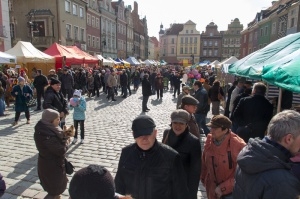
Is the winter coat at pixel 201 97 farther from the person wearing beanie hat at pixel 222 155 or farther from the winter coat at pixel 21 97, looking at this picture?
the winter coat at pixel 21 97

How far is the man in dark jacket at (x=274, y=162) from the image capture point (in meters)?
1.66

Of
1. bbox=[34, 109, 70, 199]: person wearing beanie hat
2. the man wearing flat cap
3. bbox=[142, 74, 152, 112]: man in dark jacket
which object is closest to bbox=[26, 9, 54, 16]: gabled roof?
bbox=[142, 74, 152, 112]: man in dark jacket

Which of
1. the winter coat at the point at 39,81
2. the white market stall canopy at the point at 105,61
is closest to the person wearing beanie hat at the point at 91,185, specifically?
the winter coat at the point at 39,81

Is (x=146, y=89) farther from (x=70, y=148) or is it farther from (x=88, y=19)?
(x=88, y=19)

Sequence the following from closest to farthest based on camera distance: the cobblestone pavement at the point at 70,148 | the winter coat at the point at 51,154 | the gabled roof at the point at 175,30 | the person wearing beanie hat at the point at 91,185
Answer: the person wearing beanie hat at the point at 91,185
the winter coat at the point at 51,154
the cobblestone pavement at the point at 70,148
the gabled roof at the point at 175,30

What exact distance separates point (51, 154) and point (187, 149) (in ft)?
6.79

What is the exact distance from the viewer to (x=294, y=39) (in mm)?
5520

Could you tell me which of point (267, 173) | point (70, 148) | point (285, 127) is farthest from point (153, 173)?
point (70, 148)

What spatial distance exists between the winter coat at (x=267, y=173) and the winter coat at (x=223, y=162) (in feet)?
3.62

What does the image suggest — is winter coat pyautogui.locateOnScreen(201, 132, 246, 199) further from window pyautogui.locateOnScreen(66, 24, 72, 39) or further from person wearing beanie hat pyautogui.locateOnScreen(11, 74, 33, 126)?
window pyautogui.locateOnScreen(66, 24, 72, 39)

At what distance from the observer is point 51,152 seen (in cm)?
359

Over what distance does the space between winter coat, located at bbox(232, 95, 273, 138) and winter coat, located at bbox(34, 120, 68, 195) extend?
3.39 m

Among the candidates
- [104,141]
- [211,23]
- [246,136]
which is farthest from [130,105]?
[211,23]

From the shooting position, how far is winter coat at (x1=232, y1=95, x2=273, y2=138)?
4.66m
